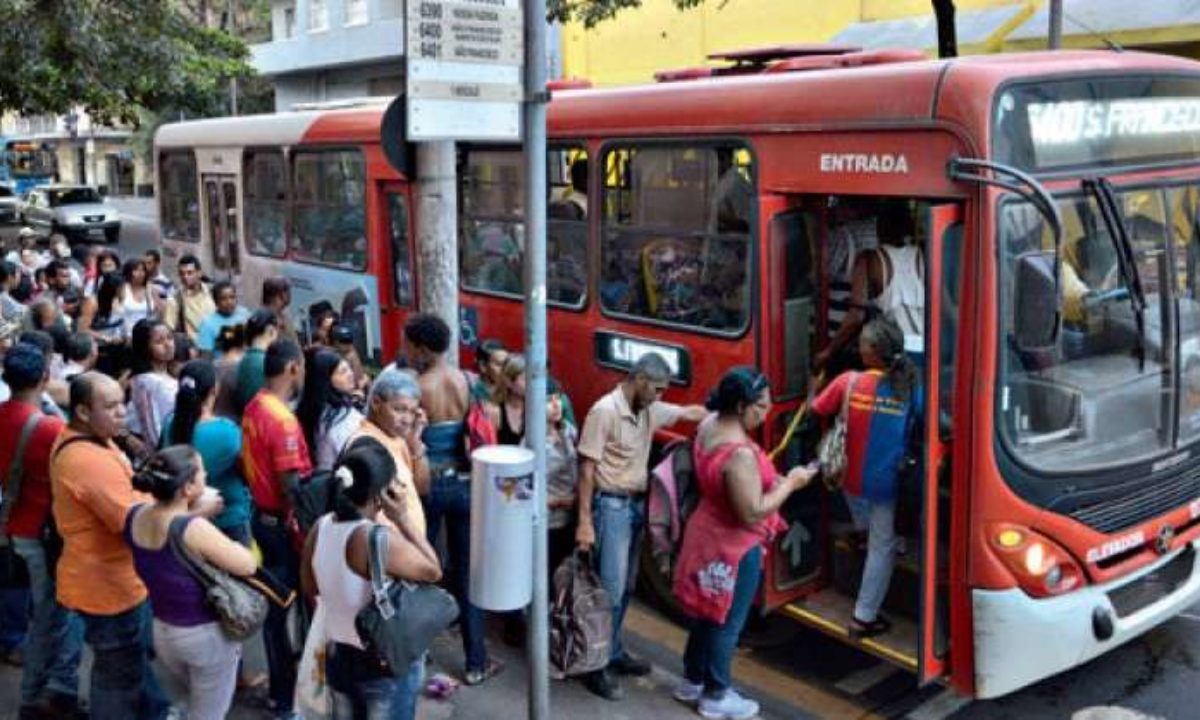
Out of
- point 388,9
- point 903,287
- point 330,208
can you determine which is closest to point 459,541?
point 903,287

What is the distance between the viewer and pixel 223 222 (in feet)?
39.2

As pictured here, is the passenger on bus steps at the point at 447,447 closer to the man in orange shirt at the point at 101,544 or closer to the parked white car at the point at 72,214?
the man in orange shirt at the point at 101,544

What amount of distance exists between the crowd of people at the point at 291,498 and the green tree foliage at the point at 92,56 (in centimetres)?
→ 683

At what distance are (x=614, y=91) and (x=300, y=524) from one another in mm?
3419

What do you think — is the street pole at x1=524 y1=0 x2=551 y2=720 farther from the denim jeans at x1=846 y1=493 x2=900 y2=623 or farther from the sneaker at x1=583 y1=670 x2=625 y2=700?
the denim jeans at x1=846 y1=493 x2=900 y2=623


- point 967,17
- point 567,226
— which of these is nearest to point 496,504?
point 567,226

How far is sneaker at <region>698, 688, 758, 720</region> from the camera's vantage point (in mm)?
5109

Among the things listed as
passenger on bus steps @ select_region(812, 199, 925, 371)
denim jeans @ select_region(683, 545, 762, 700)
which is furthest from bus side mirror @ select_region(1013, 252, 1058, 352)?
denim jeans @ select_region(683, 545, 762, 700)

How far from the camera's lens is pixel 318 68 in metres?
32.6

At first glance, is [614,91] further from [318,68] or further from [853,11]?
[318,68]

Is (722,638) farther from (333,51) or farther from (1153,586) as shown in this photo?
(333,51)

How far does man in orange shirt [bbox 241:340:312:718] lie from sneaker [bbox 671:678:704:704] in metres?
1.71

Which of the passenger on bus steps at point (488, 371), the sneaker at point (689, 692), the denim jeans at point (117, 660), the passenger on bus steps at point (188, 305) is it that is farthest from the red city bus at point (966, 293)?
the passenger on bus steps at point (188, 305)

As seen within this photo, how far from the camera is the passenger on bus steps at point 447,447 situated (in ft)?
17.2
